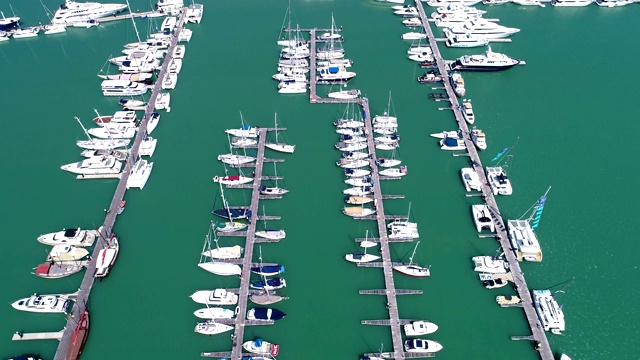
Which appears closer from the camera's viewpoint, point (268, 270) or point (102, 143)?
point (268, 270)

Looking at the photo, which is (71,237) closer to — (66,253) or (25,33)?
(66,253)

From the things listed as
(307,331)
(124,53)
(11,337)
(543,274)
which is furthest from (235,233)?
(124,53)

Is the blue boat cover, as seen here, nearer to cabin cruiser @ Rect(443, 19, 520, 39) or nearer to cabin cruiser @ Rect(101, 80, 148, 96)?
cabin cruiser @ Rect(443, 19, 520, 39)

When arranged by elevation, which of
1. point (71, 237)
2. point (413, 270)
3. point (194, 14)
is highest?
point (194, 14)

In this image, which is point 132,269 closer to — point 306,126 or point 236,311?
point 236,311

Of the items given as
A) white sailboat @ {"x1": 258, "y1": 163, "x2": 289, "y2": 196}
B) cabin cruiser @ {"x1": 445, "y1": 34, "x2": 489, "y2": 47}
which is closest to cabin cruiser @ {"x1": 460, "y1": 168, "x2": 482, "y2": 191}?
white sailboat @ {"x1": 258, "y1": 163, "x2": 289, "y2": 196}

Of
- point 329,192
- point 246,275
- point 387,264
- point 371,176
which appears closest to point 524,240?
point 387,264
